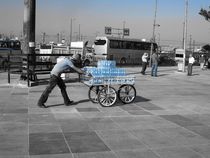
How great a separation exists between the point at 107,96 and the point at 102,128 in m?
2.92

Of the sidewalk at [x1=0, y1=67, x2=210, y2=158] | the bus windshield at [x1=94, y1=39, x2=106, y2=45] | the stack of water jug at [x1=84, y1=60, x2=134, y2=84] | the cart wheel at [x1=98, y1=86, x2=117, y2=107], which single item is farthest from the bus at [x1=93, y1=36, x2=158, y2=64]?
the cart wheel at [x1=98, y1=86, x2=117, y2=107]

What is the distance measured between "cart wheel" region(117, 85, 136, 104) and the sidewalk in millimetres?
254

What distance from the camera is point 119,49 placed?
45125 millimetres

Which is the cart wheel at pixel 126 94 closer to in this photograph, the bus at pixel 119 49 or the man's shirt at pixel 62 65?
the man's shirt at pixel 62 65

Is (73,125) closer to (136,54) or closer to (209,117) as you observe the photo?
(209,117)

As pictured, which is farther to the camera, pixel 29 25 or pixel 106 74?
pixel 29 25

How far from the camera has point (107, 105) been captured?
1142 cm

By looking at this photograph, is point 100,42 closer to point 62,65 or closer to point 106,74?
point 106,74

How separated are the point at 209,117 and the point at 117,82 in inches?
112

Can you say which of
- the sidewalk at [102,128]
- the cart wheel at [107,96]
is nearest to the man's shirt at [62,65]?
the sidewalk at [102,128]

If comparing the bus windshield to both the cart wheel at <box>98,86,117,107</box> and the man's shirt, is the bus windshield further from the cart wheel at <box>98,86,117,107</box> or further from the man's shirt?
the man's shirt

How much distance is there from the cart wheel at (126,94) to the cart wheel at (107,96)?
1.44 feet

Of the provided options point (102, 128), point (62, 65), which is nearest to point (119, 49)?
point (62, 65)

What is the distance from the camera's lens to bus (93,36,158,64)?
43.8 m
